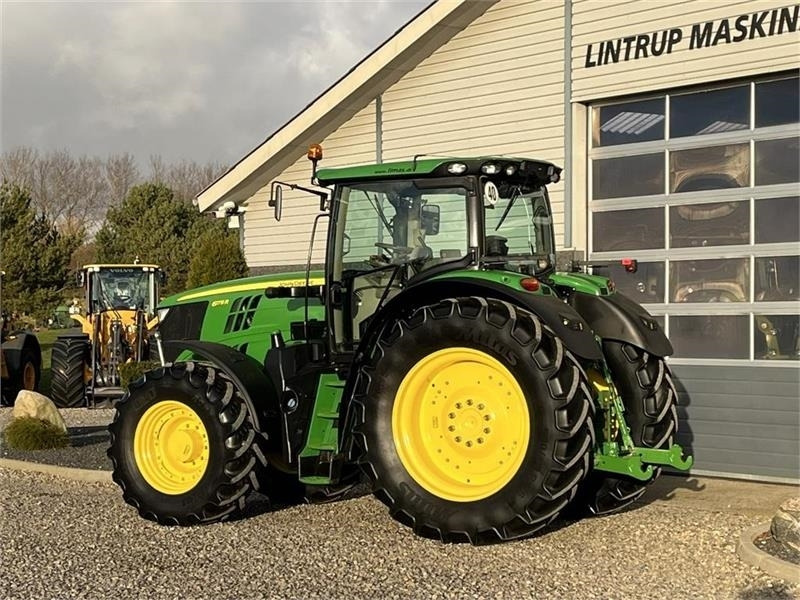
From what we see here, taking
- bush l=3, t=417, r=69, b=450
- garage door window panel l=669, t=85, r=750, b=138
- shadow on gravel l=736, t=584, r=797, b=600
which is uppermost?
garage door window panel l=669, t=85, r=750, b=138

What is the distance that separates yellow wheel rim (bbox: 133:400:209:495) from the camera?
6621 mm

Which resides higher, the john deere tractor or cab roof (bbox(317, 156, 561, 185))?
cab roof (bbox(317, 156, 561, 185))

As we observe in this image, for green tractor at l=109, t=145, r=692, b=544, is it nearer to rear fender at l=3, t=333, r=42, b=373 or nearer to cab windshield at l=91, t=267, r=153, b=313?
cab windshield at l=91, t=267, r=153, b=313

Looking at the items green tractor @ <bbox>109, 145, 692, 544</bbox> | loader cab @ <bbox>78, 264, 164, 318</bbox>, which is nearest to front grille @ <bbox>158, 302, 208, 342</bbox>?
green tractor @ <bbox>109, 145, 692, 544</bbox>

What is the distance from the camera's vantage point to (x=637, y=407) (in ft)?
20.7

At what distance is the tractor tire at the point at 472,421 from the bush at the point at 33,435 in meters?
5.33

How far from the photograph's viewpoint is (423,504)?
579 centimetres

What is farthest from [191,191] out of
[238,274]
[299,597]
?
[299,597]

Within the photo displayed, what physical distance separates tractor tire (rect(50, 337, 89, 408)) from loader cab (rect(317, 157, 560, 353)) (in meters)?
9.86

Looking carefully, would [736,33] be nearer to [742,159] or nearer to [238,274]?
[742,159]

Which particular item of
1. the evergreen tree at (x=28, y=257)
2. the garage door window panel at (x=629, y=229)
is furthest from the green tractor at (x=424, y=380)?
the evergreen tree at (x=28, y=257)

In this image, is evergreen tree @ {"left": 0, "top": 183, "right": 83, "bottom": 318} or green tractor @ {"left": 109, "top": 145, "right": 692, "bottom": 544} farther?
evergreen tree @ {"left": 0, "top": 183, "right": 83, "bottom": 318}

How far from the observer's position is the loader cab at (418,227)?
6129 millimetres

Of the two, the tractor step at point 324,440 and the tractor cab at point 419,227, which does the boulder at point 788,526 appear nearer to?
the tractor cab at point 419,227
